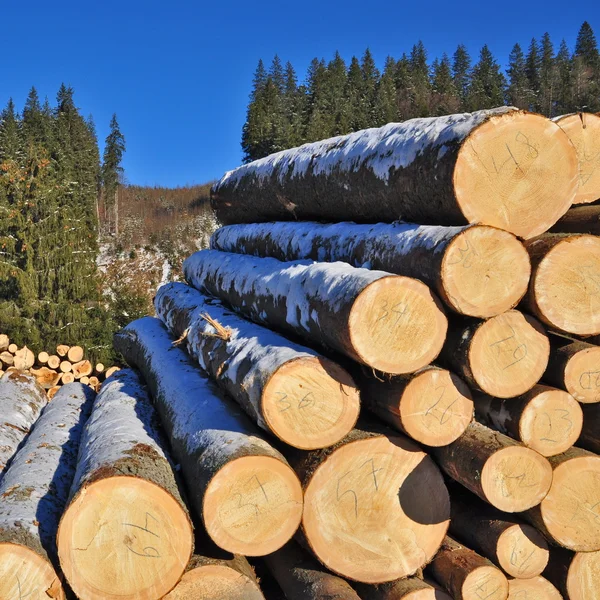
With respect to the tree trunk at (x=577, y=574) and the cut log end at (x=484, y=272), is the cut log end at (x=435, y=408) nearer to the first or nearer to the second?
the cut log end at (x=484, y=272)

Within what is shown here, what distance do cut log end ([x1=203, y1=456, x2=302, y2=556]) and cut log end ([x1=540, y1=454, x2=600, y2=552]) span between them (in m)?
1.61

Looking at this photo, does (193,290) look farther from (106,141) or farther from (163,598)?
(106,141)

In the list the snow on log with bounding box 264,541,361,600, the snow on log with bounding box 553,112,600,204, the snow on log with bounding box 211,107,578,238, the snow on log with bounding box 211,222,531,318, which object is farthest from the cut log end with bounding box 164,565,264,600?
the snow on log with bounding box 553,112,600,204

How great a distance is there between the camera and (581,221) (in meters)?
3.88

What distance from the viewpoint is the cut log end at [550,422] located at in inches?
136

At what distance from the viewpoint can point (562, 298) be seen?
337cm

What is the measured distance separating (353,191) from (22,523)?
314cm

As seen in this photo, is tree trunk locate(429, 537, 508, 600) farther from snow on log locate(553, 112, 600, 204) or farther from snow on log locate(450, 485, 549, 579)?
snow on log locate(553, 112, 600, 204)

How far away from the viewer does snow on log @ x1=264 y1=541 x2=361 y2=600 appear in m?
3.18

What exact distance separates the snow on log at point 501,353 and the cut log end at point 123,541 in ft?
5.91

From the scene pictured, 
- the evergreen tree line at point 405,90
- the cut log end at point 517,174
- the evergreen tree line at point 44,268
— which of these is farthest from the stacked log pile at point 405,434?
the evergreen tree line at point 405,90

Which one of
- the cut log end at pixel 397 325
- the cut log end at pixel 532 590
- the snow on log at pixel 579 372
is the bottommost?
the cut log end at pixel 532 590

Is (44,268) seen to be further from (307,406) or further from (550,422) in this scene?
(550,422)

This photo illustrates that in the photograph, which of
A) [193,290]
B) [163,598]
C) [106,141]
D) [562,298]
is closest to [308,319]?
[562,298]
